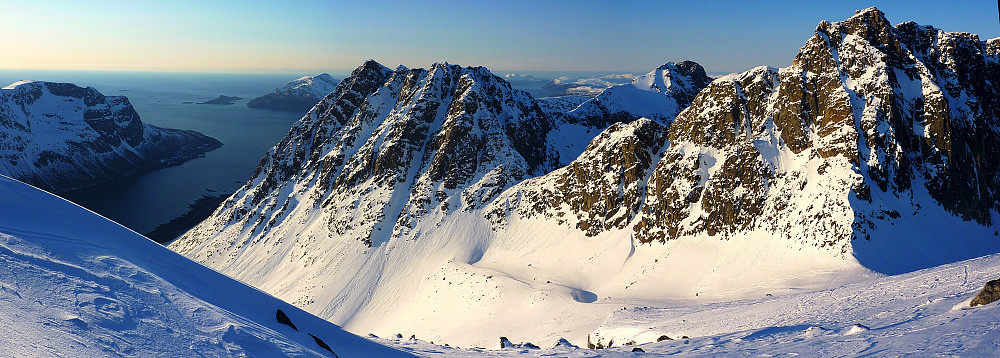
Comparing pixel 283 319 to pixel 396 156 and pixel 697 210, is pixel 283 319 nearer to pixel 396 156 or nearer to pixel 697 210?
pixel 697 210

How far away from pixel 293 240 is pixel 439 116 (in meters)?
42.4

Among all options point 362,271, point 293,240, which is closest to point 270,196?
point 293,240

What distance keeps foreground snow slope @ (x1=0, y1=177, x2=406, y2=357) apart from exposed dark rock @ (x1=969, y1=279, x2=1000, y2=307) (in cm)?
2248

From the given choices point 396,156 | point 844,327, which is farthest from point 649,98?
point 844,327

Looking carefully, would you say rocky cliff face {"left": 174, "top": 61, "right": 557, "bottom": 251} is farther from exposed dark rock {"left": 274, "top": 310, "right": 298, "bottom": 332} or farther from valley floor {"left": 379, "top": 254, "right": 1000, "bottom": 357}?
exposed dark rock {"left": 274, "top": 310, "right": 298, "bottom": 332}

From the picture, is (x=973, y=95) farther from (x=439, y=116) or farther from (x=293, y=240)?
(x=293, y=240)

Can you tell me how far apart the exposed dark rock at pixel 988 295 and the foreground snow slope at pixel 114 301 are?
22.5 metres

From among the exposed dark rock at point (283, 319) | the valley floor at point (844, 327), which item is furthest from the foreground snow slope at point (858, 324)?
the exposed dark rock at point (283, 319)

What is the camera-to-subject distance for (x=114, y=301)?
535 inches

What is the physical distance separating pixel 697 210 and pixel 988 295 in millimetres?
46112

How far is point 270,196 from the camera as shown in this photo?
11931cm

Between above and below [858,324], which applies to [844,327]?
below

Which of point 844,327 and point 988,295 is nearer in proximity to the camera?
point 988,295

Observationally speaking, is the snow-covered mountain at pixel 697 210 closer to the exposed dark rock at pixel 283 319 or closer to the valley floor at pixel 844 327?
the valley floor at pixel 844 327
